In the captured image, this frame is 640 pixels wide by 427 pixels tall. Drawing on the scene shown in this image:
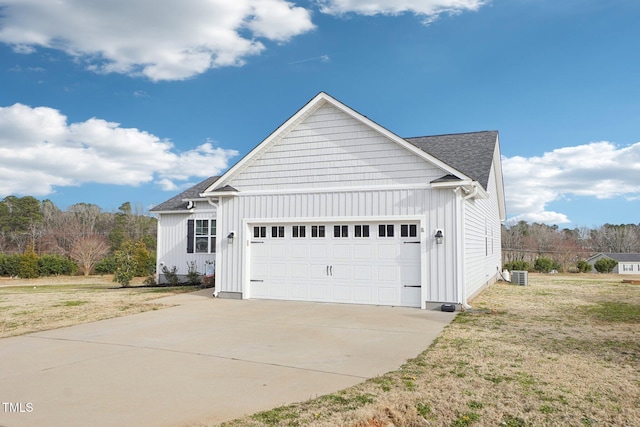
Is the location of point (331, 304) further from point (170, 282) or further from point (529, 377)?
point (170, 282)

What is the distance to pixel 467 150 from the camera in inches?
622

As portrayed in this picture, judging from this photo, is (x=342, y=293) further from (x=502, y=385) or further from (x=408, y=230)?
(x=502, y=385)

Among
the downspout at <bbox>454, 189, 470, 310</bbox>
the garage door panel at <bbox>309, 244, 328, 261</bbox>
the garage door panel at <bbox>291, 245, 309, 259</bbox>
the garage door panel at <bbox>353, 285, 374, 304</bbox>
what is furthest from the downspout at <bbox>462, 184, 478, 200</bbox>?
the garage door panel at <bbox>291, 245, 309, 259</bbox>

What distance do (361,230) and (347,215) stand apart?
560mm

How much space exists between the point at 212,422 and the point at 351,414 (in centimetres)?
128

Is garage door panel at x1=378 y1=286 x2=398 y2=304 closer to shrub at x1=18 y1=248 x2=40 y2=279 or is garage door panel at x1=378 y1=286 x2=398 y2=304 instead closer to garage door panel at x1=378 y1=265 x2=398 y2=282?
garage door panel at x1=378 y1=265 x2=398 y2=282

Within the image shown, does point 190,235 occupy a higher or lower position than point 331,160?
lower

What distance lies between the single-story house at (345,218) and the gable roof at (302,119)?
30mm

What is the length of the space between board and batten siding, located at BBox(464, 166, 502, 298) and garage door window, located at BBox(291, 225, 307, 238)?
4429 millimetres

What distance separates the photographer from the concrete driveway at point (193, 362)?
4312 mm

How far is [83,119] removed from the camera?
73.5 feet

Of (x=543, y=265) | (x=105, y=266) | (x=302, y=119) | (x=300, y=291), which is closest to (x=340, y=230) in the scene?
(x=300, y=291)

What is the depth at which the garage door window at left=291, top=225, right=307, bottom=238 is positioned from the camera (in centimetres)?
1242

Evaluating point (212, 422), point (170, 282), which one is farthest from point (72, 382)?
point (170, 282)
